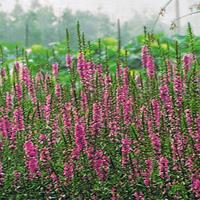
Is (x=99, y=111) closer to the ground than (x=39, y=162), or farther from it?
farther from it

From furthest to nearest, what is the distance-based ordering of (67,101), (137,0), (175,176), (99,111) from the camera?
(137,0) < (67,101) < (99,111) < (175,176)

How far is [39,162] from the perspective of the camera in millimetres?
5293

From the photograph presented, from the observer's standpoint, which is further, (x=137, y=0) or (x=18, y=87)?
(x=137, y=0)

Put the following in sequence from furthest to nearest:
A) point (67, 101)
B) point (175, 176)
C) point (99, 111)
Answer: point (67, 101) → point (99, 111) → point (175, 176)

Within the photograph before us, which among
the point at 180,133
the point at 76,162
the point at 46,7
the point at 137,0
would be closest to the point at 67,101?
the point at 76,162

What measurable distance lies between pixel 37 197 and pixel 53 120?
793 mm

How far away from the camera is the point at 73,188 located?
15.7ft

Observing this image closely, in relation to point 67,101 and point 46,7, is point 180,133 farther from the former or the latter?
point 46,7

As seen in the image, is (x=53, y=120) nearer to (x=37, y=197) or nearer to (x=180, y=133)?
(x=37, y=197)

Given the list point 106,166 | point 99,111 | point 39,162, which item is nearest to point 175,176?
point 106,166

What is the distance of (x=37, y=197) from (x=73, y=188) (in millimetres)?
456

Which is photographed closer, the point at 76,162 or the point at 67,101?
the point at 76,162

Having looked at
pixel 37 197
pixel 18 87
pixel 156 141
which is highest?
pixel 18 87

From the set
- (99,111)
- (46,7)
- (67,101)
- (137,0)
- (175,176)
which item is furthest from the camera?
(137,0)
